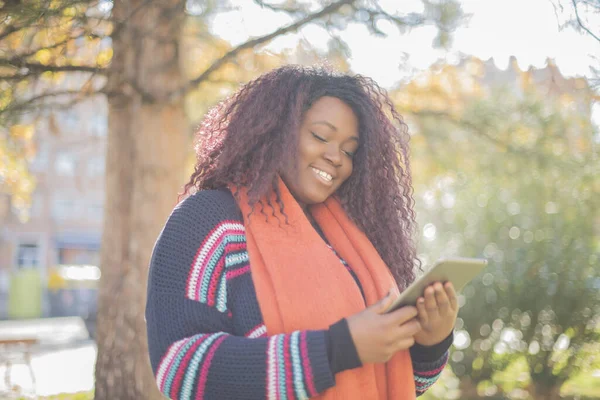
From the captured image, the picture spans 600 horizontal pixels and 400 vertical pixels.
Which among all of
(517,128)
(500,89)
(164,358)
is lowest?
(164,358)

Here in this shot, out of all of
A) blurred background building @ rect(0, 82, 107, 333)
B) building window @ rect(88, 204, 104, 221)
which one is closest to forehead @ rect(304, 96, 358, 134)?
blurred background building @ rect(0, 82, 107, 333)

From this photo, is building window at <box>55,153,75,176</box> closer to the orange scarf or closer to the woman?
the woman

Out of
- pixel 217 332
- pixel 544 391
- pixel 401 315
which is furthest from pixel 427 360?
pixel 544 391

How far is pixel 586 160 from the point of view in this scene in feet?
20.1

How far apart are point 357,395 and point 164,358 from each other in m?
0.53

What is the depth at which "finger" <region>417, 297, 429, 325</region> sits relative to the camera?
1.69 m

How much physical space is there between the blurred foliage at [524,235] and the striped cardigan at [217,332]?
500cm

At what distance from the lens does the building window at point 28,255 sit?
2959 centimetres

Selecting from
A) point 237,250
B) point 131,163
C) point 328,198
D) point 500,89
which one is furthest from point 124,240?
point 500,89

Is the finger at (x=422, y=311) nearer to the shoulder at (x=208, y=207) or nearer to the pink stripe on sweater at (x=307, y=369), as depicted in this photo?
the pink stripe on sweater at (x=307, y=369)

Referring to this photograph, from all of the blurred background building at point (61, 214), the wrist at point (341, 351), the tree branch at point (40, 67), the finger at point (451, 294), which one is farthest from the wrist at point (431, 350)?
the blurred background building at point (61, 214)

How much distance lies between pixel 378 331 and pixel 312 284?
0.29 m

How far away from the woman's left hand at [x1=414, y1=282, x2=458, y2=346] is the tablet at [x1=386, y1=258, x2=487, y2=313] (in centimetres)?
2

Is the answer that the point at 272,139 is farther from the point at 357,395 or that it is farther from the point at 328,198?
the point at 357,395
